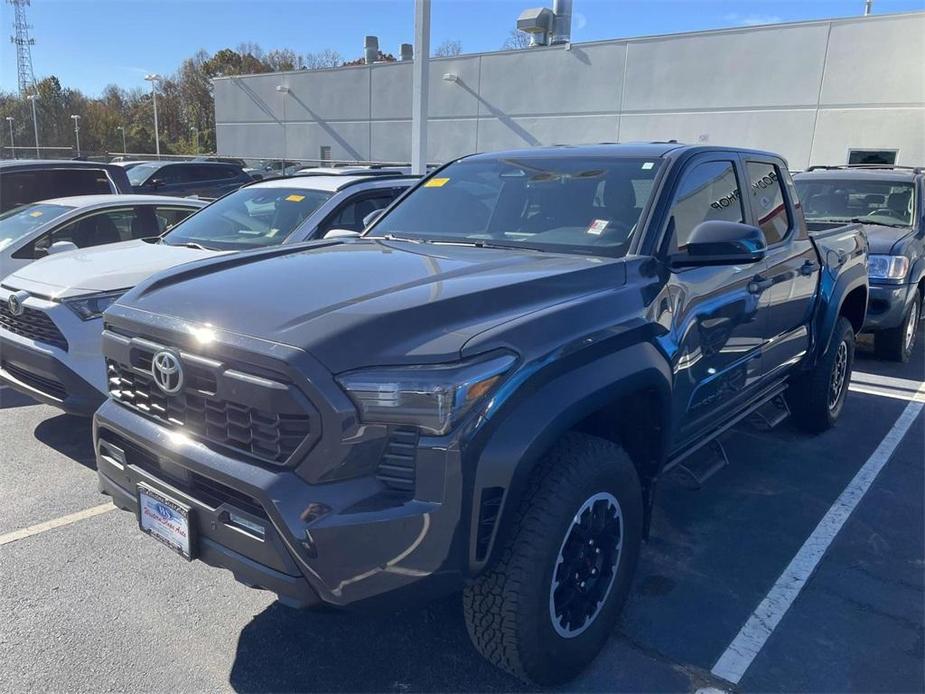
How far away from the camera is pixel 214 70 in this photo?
2709 inches

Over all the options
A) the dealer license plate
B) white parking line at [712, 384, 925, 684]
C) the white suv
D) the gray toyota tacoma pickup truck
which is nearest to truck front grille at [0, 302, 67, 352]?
the white suv

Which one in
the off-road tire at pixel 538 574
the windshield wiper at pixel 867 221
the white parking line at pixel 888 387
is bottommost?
the white parking line at pixel 888 387

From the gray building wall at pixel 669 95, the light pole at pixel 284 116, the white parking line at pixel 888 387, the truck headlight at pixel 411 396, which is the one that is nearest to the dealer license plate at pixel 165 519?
the truck headlight at pixel 411 396

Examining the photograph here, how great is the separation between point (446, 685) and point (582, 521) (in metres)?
0.80

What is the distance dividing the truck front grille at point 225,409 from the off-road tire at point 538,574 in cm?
76

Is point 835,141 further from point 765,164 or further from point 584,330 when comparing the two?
point 584,330

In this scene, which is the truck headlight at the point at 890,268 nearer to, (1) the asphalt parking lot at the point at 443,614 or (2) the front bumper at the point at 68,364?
(1) the asphalt parking lot at the point at 443,614

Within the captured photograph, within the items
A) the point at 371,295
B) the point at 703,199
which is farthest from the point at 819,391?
the point at 371,295

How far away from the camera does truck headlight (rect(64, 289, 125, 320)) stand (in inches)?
175

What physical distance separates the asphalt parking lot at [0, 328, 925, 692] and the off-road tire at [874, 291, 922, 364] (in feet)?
11.9

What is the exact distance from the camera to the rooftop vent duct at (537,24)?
22.3 metres

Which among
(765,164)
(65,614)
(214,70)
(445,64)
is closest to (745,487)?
(765,164)

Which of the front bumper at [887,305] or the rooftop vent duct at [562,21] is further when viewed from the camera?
the rooftop vent duct at [562,21]

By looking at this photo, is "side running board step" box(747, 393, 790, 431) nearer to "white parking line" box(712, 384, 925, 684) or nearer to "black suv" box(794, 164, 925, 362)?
"white parking line" box(712, 384, 925, 684)
